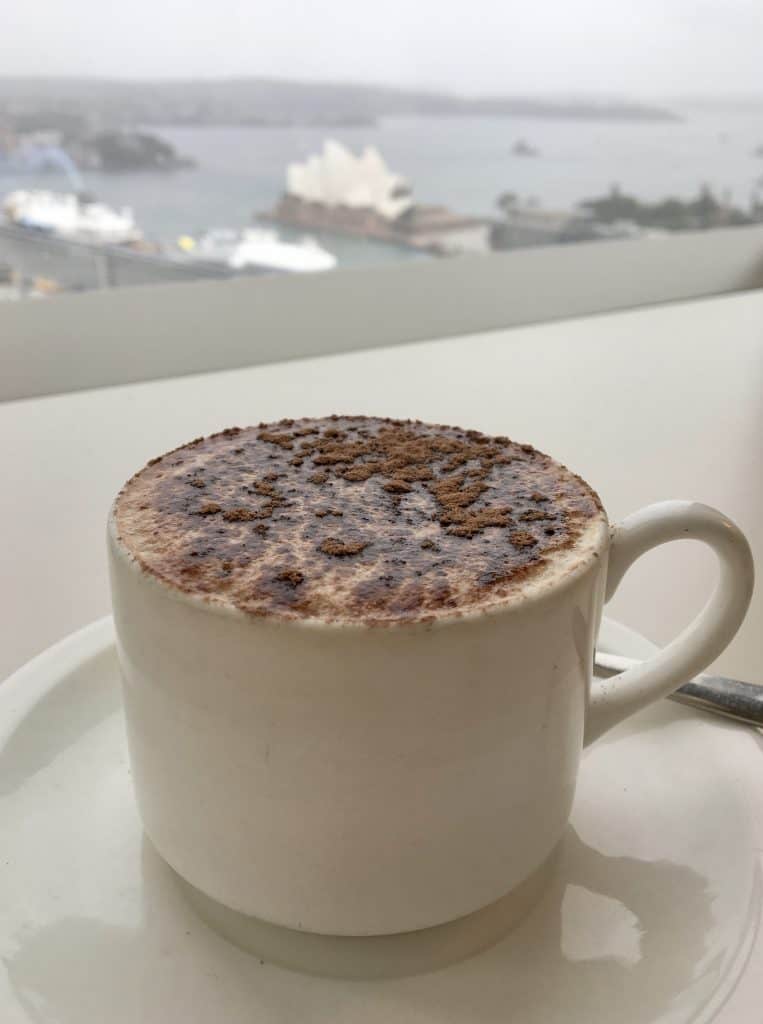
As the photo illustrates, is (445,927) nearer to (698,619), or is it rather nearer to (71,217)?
(698,619)

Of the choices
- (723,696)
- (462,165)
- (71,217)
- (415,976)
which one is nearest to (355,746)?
(415,976)

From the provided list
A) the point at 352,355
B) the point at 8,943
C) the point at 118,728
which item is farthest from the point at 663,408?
the point at 8,943

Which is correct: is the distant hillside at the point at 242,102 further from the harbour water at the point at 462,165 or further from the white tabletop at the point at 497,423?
the white tabletop at the point at 497,423

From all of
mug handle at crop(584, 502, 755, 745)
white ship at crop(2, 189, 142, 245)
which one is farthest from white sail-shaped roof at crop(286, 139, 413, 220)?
mug handle at crop(584, 502, 755, 745)

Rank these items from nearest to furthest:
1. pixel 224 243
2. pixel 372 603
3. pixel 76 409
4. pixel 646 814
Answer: pixel 372 603, pixel 646 814, pixel 76 409, pixel 224 243

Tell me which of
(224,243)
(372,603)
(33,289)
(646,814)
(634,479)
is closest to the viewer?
(372,603)

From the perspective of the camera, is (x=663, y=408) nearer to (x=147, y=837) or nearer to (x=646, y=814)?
(x=646, y=814)

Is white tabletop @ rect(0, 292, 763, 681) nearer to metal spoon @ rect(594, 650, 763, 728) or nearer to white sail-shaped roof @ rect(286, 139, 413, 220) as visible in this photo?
metal spoon @ rect(594, 650, 763, 728)
